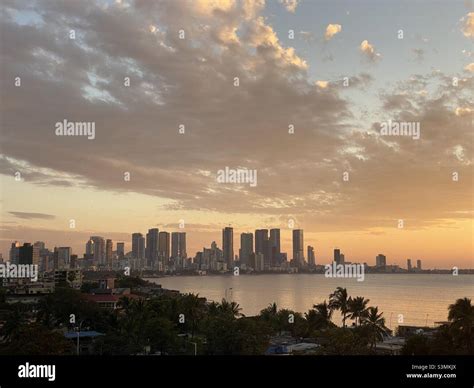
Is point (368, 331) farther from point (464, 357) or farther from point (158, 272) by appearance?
point (158, 272)

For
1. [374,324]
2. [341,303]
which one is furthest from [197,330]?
[374,324]

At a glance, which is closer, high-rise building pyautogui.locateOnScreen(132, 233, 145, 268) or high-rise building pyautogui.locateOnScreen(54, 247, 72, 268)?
high-rise building pyautogui.locateOnScreen(54, 247, 72, 268)

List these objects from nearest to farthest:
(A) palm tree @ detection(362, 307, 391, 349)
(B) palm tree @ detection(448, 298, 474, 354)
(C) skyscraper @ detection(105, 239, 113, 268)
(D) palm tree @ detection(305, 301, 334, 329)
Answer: (B) palm tree @ detection(448, 298, 474, 354), (A) palm tree @ detection(362, 307, 391, 349), (D) palm tree @ detection(305, 301, 334, 329), (C) skyscraper @ detection(105, 239, 113, 268)

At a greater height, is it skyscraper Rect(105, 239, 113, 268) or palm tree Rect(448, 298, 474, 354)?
palm tree Rect(448, 298, 474, 354)

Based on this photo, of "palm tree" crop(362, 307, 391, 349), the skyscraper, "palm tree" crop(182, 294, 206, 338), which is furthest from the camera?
the skyscraper

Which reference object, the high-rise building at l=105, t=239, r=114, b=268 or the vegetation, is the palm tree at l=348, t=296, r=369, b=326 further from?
the high-rise building at l=105, t=239, r=114, b=268

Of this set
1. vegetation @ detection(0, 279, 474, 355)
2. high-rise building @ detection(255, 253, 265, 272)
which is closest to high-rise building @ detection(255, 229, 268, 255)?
high-rise building @ detection(255, 253, 265, 272)
